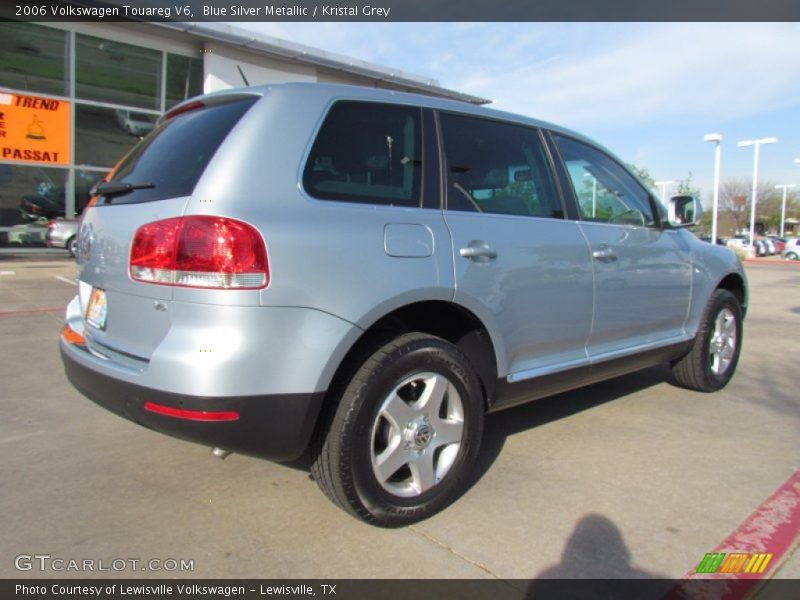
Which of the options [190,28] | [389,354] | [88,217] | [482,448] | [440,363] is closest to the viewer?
[389,354]

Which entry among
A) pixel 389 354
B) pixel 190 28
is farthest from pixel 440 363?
pixel 190 28

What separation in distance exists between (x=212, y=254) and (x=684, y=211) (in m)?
3.56

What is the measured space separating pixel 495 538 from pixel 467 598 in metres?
0.43

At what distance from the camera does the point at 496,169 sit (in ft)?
Answer: 10.5

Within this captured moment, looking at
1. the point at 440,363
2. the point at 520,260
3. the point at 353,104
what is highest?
the point at 353,104

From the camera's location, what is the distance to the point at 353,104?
265 cm

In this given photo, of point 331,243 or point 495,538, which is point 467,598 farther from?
point 331,243

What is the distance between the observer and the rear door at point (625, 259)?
3.54 metres

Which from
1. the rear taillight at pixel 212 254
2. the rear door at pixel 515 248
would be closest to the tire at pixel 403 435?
the rear door at pixel 515 248

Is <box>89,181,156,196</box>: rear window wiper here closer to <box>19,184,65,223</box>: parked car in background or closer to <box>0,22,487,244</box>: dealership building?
<box>0,22,487,244</box>: dealership building

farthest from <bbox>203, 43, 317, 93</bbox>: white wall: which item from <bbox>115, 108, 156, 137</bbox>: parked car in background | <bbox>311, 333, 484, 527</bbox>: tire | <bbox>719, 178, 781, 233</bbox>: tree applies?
<bbox>719, 178, 781, 233</bbox>: tree

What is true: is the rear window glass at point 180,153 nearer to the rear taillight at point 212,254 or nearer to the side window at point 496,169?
the rear taillight at point 212,254

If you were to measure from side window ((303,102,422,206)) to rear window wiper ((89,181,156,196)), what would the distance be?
736 mm

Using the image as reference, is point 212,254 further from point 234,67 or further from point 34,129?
point 34,129
